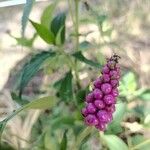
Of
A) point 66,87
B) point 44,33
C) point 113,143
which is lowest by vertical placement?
point 113,143

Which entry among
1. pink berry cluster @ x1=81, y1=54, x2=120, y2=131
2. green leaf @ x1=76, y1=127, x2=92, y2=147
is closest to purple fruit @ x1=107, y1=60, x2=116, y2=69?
pink berry cluster @ x1=81, y1=54, x2=120, y2=131

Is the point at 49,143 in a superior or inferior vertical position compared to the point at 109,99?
inferior

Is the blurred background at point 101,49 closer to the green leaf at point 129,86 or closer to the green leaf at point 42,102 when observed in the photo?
the green leaf at point 129,86

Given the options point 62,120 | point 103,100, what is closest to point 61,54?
point 62,120

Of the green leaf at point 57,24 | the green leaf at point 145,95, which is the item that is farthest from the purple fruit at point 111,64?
the green leaf at point 145,95

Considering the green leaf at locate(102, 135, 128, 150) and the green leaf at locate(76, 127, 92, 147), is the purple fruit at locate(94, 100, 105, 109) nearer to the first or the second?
the green leaf at locate(76, 127, 92, 147)

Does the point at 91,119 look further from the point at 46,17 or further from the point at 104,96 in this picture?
the point at 46,17

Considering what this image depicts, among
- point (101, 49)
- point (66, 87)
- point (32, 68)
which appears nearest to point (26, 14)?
point (32, 68)

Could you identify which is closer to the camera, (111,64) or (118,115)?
(111,64)

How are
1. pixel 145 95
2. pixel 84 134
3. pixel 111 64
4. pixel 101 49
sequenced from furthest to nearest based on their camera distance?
pixel 101 49 < pixel 145 95 < pixel 84 134 < pixel 111 64
